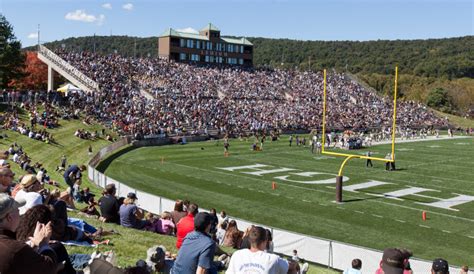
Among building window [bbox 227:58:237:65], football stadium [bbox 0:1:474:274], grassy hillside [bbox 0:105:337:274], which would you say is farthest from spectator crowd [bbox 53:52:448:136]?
grassy hillside [bbox 0:105:337:274]

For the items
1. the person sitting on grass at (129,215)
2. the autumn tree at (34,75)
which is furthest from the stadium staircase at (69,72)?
the person sitting on grass at (129,215)

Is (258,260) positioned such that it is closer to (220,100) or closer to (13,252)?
(13,252)

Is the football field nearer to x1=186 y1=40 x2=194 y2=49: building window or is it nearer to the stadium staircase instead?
the stadium staircase

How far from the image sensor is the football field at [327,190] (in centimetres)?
1886

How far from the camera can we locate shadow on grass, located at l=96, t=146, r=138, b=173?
1230 inches

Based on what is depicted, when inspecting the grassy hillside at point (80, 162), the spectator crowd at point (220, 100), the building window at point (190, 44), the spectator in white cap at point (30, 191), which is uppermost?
the building window at point (190, 44)

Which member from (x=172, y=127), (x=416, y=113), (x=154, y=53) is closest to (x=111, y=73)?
(x=172, y=127)

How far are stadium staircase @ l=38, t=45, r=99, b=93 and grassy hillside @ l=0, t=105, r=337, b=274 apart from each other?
10756 millimetres

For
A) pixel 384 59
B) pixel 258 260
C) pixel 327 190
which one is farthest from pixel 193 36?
pixel 384 59

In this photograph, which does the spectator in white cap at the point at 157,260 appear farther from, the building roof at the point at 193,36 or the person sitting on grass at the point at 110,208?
the building roof at the point at 193,36

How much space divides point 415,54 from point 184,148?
132 metres

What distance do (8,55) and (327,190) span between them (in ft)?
118

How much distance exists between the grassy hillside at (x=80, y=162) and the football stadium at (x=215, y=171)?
8cm

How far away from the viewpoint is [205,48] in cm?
7812
